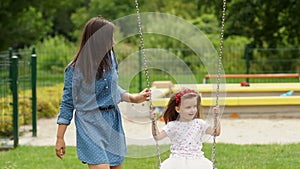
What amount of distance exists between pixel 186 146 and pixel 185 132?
95 mm

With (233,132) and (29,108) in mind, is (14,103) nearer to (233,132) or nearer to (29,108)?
(29,108)

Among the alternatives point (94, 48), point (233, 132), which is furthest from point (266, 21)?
point (94, 48)

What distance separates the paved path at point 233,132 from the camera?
903cm

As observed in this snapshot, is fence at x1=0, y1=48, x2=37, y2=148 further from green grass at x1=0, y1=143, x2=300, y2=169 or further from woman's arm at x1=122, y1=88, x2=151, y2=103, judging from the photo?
woman's arm at x1=122, y1=88, x2=151, y2=103

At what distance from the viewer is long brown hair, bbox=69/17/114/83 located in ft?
13.8

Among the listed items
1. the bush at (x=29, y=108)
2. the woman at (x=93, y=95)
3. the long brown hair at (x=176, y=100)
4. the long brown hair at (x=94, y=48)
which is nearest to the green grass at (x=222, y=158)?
the bush at (x=29, y=108)

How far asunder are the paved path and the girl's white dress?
143 inches

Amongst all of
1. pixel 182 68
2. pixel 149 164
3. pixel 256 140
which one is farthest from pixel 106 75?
pixel 182 68

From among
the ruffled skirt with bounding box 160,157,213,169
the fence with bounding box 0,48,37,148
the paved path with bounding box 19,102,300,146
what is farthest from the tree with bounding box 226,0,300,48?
the ruffled skirt with bounding box 160,157,213,169

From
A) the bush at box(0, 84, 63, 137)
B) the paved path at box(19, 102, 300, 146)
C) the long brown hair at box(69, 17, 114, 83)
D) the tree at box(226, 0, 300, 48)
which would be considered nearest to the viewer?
the long brown hair at box(69, 17, 114, 83)

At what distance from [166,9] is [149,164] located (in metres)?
23.5

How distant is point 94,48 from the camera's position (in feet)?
13.8

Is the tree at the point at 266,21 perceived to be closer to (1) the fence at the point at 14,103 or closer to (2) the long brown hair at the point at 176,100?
(1) the fence at the point at 14,103

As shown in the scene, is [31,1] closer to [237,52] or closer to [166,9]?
[237,52]
